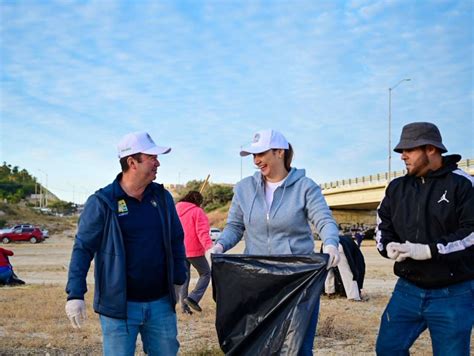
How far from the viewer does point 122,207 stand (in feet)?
12.5

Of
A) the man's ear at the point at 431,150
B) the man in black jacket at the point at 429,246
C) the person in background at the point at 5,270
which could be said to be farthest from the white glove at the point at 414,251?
the person in background at the point at 5,270

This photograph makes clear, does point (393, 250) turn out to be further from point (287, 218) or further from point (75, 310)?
point (75, 310)

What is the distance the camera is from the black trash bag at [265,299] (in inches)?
147

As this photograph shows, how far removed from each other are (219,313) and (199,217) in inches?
169

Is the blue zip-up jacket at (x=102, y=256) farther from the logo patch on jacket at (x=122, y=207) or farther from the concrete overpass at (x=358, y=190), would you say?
the concrete overpass at (x=358, y=190)

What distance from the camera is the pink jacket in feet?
26.8

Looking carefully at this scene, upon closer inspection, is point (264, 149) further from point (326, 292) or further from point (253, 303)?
point (326, 292)

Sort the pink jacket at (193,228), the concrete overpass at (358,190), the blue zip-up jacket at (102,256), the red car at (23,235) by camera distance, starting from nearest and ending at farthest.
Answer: the blue zip-up jacket at (102,256), the pink jacket at (193,228), the red car at (23,235), the concrete overpass at (358,190)

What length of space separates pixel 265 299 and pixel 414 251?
1.02 m

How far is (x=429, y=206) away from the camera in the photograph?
3.71 meters

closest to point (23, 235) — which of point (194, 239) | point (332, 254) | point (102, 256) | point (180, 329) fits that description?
point (194, 239)

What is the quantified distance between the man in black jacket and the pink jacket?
14.4 feet

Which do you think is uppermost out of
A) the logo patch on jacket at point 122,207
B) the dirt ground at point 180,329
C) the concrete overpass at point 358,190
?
the concrete overpass at point 358,190

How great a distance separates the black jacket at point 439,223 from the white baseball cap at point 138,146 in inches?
65.1
